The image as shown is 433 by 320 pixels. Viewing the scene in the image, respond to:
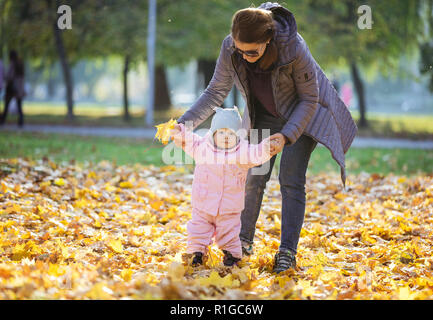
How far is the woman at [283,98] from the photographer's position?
10.7 feet

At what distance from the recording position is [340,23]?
63.1 ft

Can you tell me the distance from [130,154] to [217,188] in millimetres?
6762

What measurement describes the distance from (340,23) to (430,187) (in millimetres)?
13749

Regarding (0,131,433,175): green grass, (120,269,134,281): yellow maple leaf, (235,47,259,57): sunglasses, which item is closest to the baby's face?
(235,47,259,57): sunglasses

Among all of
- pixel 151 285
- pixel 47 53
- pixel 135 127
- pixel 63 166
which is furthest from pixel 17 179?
pixel 47 53

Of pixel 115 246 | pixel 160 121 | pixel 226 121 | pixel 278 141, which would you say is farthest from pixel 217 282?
pixel 160 121

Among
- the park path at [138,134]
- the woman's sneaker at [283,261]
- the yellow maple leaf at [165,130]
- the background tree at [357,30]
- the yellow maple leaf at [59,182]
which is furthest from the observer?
the background tree at [357,30]

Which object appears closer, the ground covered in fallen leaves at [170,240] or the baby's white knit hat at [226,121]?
the ground covered in fallen leaves at [170,240]

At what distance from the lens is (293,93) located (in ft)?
11.8

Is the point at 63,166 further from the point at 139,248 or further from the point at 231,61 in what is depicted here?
the point at 231,61

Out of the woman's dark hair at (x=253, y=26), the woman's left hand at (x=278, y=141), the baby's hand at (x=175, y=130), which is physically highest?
the woman's dark hair at (x=253, y=26)

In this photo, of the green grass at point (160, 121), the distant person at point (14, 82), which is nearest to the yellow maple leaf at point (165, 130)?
the distant person at point (14, 82)
